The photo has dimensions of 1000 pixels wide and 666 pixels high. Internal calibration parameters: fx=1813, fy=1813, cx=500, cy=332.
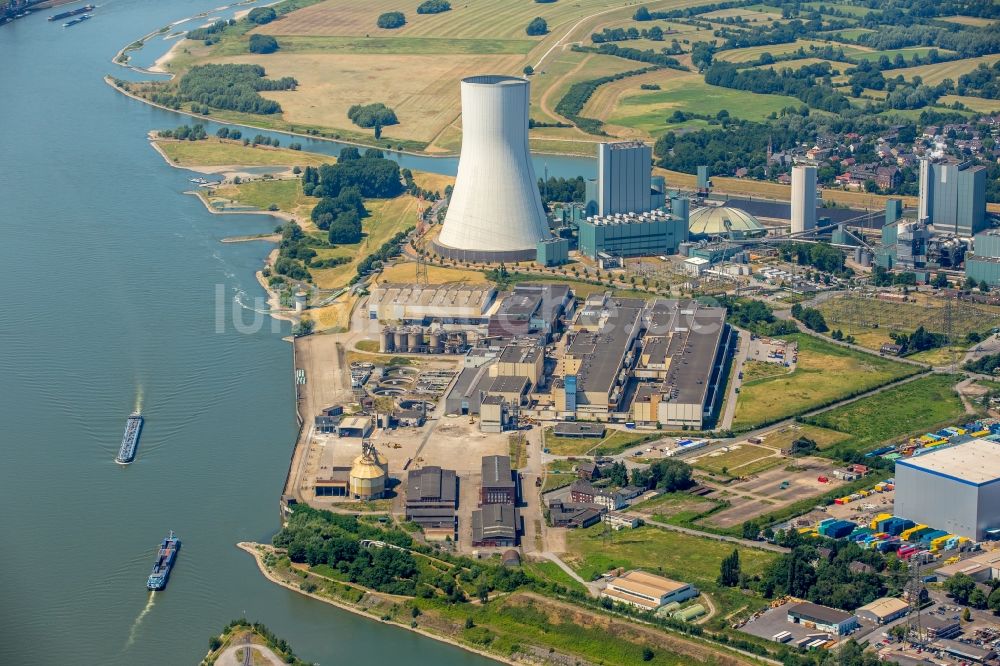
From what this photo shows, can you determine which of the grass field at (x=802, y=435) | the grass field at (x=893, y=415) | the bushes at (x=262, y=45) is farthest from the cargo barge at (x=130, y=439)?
the bushes at (x=262, y=45)

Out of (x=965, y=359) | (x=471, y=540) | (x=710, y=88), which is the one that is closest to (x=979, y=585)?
(x=471, y=540)

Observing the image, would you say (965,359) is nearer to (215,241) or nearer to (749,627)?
(749,627)

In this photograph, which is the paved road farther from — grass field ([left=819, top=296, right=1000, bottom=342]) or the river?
grass field ([left=819, top=296, right=1000, bottom=342])

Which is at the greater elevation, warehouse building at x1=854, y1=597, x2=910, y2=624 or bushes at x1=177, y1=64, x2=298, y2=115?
bushes at x1=177, y1=64, x2=298, y2=115

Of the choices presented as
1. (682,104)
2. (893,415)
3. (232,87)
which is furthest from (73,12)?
(893,415)

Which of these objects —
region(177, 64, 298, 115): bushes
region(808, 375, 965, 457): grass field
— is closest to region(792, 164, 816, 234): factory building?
region(808, 375, 965, 457): grass field

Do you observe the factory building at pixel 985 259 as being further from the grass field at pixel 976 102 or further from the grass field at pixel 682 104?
the grass field at pixel 976 102
